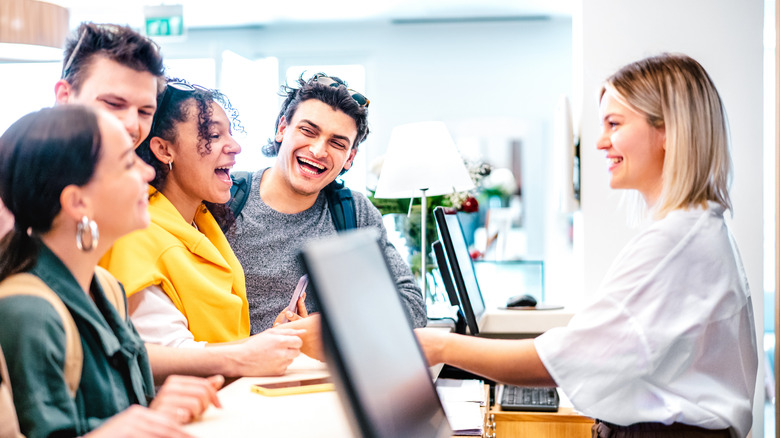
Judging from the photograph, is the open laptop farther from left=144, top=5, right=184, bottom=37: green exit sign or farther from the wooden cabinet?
left=144, top=5, right=184, bottom=37: green exit sign

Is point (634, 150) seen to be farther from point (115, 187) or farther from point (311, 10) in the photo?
point (311, 10)

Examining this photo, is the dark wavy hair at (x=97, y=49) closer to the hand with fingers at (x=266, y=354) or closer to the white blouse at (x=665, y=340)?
the hand with fingers at (x=266, y=354)

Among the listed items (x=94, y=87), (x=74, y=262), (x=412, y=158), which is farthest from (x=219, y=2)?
(x=74, y=262)

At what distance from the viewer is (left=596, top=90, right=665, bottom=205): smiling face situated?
1.60m

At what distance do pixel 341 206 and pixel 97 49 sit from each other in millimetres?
918

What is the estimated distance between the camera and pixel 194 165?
1.72 metres

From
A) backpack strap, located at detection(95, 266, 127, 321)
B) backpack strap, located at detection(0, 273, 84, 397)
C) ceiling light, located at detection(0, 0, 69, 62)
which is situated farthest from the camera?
ceiling light, located at detection(0, 0, 69, 62)

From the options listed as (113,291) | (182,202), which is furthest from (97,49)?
(113,291)

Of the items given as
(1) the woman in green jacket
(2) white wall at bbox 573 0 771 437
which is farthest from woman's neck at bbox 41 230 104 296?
(2) white wall at bbox 573 0 771 437

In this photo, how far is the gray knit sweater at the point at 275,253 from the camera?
2023 mm

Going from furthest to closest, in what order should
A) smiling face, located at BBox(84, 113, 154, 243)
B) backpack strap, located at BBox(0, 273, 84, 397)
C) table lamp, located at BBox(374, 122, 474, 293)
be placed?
table lamp, located at BBox(374, 122, 474, 293)
smiling face, located at BBox(84, 113, 154, 243)
backpack strap, located at BBox(0, 273, 84, 397)

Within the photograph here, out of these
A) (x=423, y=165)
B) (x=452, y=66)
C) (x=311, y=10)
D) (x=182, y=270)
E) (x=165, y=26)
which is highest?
(x=311, y=10)

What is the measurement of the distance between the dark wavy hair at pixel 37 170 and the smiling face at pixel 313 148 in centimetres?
107

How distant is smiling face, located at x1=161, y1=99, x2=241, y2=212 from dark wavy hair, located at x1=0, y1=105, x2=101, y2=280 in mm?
616
